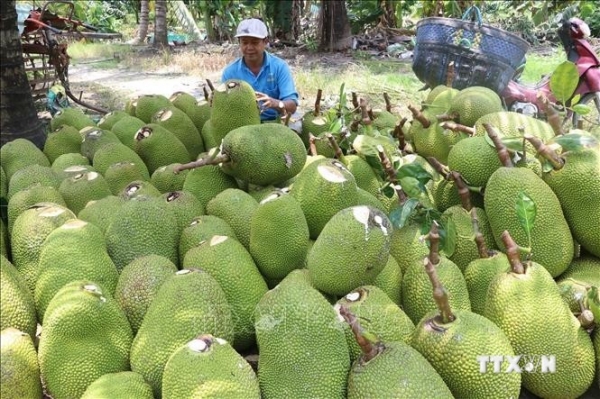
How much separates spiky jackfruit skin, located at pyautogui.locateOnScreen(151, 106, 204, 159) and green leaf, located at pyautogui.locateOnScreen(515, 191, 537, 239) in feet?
5.40

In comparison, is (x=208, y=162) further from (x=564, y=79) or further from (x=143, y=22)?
(x=143, y=22)

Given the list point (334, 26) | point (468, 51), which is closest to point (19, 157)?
point (468, 51)

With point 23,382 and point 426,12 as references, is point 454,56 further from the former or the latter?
point 426,12

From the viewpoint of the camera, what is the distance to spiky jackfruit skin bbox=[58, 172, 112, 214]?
201 cm

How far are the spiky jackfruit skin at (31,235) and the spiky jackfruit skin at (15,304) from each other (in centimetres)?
13

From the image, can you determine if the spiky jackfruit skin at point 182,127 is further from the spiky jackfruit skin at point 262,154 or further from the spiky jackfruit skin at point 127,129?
the spiky jackfruit skin at point 262,154

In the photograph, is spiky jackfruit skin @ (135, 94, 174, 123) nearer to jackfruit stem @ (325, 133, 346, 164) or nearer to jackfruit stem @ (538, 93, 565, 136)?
jackfruit stem @ (325, 133, 346, 164)

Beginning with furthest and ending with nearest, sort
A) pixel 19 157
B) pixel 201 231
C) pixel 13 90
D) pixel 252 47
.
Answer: pixel 252 47 < pixel 13 90 < pixel 19 157 < pixel 201 231

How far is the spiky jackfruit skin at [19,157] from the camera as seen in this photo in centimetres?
230

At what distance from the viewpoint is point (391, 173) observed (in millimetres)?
1915

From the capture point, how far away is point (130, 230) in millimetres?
1657

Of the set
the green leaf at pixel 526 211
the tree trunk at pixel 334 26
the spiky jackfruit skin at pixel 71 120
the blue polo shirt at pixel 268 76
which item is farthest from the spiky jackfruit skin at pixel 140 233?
the tree trunk at pixel 334 26

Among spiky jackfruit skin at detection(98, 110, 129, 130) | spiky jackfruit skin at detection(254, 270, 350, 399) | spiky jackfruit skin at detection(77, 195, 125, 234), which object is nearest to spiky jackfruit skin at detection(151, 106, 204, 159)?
spiky jackfruit skin at detection(98, 110, 129, 130)

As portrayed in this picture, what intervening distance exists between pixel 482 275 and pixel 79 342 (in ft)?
3.87
